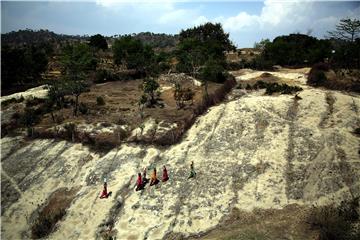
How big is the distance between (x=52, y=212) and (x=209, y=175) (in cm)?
1199

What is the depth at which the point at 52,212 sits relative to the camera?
2798 cm

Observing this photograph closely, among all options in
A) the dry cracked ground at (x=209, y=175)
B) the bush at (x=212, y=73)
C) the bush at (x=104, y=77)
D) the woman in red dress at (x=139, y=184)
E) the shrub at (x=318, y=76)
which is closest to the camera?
the dry cracked ground at (x=209, y=175)

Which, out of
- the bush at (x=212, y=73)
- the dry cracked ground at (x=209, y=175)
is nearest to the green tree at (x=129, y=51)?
the bush at (x=212, y=73)

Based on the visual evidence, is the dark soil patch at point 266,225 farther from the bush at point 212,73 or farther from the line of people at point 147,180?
the bush at point 212,73

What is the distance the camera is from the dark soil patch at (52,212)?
26.4 metres

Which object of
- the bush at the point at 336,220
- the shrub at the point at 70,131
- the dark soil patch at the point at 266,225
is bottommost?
the dark soil patch at the point at 266,225

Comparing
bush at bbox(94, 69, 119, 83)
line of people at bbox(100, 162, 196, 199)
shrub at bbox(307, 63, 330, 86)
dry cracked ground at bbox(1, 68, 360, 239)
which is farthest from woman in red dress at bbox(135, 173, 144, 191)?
bush at bbox(94, 69, 119, 83)

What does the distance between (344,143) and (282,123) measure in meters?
5.58

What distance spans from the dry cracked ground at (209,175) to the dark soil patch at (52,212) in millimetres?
121

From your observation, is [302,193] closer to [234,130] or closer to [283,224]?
[283,224]

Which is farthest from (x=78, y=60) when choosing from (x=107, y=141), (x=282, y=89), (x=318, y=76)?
(x=318, y=76)

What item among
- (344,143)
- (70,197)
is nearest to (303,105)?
(344,143)

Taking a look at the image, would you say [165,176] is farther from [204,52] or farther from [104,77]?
[204,52]

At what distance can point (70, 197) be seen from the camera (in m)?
29.3
